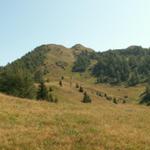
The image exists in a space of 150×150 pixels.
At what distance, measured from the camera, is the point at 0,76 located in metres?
93.8

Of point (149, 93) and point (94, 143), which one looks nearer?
point (94, 143)

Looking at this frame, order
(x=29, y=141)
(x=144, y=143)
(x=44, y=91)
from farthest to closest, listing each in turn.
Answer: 1. (x=44, y=91)
2. (x=144, y=143)
3. (x=29, y=141)

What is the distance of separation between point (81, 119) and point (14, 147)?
35.2 ft

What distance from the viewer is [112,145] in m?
18.0

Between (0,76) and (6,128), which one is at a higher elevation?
(0,76)

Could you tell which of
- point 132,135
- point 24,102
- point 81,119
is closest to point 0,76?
point 24,102

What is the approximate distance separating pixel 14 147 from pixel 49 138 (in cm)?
259

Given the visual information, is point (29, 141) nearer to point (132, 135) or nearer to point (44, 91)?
point (132, 135)

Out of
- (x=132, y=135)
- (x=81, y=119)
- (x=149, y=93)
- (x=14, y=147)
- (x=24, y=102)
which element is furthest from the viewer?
(x=149, y=93)

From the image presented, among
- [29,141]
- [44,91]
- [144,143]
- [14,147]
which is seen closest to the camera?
[14,147]

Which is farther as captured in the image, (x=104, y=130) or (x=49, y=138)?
(x=104, y=130)

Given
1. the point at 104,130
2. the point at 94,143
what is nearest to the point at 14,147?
the point at 94,143

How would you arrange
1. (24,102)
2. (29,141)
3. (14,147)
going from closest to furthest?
(14,147)
(29,141)
(24,102)

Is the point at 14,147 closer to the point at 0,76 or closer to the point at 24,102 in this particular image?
the point at 24,102
